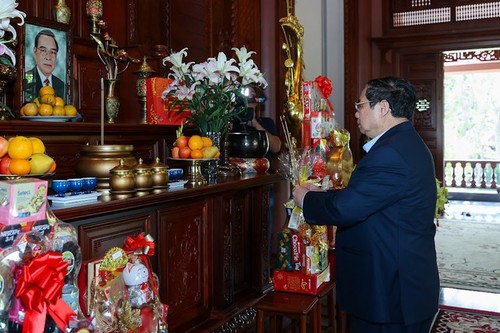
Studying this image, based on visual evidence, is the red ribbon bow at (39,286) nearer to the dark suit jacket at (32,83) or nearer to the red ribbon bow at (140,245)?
the red ribbon bow at (140,245)

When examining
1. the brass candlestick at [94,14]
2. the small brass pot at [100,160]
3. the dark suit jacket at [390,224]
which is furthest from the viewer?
the brass candlestick at [94,14]

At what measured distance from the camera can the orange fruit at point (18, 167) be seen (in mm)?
1654

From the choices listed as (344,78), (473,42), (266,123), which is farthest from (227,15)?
(473,42)

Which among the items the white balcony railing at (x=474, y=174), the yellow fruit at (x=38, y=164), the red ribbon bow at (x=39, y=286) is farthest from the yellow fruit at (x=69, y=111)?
the white balcony railing at (x=474, y=174)

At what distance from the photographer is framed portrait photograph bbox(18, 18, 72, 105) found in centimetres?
273

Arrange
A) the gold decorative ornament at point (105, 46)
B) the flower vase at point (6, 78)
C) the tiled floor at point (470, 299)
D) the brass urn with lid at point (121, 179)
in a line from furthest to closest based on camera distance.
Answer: the tiled floor at point (470, 299), the gold decorative ornament at point (105, 46), the flower vase at point (6, 78), the brass urn with lid at point (121, 179)

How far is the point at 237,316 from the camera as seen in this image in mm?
2600

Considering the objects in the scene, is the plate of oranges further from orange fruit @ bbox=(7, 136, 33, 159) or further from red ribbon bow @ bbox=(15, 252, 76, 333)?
red ribbon bow @ bbox=(15, 252, 76, 333)

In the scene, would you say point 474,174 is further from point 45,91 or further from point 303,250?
point 45,91

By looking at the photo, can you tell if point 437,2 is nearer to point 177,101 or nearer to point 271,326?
point 177,101

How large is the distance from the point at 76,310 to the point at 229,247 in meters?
1.24

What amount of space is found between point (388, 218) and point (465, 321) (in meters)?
1.95

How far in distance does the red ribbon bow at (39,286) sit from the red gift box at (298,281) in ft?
4.39

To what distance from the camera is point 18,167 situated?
1.66 meters
